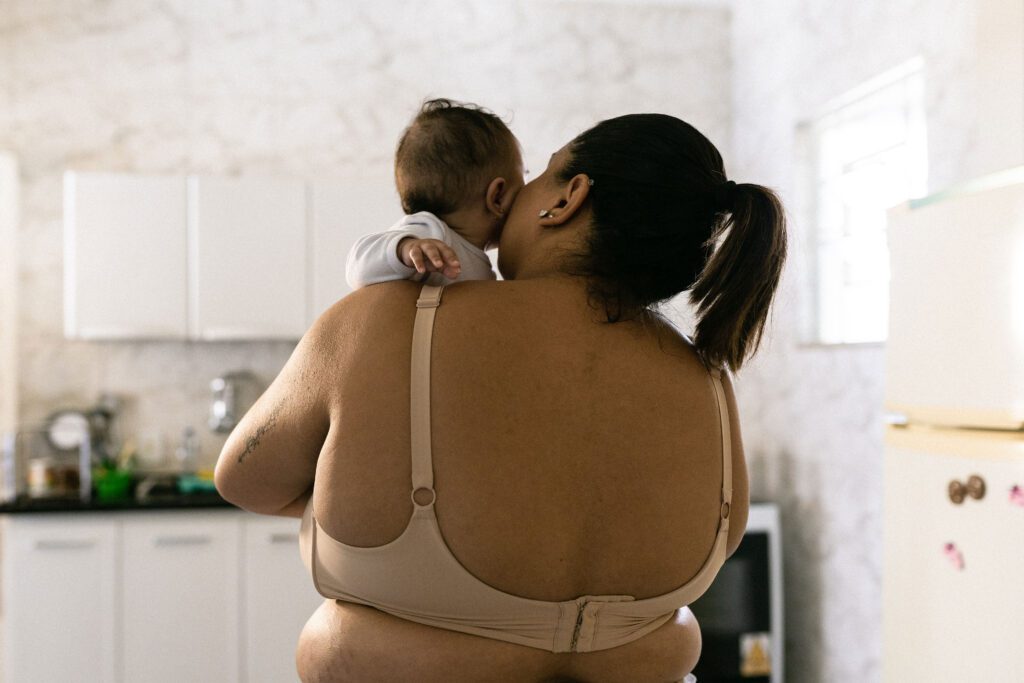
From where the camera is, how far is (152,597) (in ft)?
10.1

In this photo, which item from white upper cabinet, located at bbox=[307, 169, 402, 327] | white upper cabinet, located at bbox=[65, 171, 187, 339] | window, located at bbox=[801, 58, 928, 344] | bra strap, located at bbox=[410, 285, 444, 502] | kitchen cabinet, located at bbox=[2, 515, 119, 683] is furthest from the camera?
white upper cabinet, located at bbox=[307, 169, 402, 327]

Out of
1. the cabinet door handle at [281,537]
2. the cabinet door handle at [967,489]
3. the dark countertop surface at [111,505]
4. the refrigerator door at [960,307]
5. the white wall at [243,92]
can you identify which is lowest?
the cabinet door handle at [281,537]

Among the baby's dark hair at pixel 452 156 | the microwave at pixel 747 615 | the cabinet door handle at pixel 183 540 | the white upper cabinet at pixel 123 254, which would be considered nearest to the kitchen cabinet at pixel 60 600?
the cabinet door handle at pixel 183 540

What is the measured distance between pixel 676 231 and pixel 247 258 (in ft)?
9.10

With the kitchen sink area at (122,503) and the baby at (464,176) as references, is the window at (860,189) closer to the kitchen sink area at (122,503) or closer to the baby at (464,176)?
the baby at (464,176)

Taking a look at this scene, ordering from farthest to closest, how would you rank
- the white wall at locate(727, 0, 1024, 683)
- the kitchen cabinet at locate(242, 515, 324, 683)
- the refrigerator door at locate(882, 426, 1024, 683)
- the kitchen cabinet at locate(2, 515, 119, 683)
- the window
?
the kitchen cabinet at locate(242, 515, 324, 683), the kitchen cabinet at locate(2, 515, 119, 683), the window, the white wall at locate(727, 0, 1024, 683), the refrigerator door at locate(882, 426, 1024, 683)

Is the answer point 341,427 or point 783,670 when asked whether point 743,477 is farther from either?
point 783,670

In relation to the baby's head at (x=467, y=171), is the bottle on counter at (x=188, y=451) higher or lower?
lower

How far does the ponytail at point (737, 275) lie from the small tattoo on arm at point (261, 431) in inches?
18.1

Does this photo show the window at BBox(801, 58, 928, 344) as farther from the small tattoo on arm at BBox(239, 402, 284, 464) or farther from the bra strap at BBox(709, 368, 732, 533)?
the small tattoo on arm at BBox(239, 402, 284, 464)

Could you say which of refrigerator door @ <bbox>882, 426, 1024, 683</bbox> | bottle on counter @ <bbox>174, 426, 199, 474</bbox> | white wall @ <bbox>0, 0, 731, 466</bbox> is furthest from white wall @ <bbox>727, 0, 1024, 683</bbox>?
bottle on counter @ <bbox>174, 426, 199, 474</bbox>

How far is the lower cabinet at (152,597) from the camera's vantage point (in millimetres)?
3039

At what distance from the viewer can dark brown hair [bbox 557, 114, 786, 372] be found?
93 centimetres

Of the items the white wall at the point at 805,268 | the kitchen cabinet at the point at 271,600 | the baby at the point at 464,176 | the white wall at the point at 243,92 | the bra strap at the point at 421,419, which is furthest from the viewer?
the white wall at the point at 243,92
